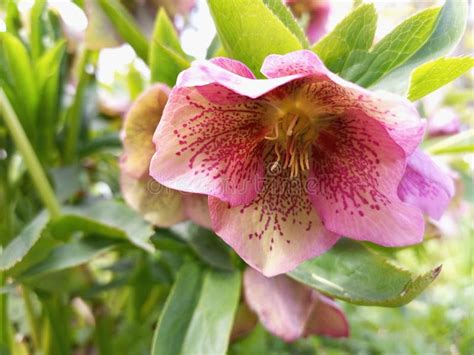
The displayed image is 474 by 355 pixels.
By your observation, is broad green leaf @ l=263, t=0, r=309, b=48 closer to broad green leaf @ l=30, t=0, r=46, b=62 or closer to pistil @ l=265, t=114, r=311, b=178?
pistil @ l=265, t=114, r=311, b=178

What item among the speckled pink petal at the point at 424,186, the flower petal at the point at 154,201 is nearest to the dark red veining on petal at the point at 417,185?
the speckled pink petal at the point at 424,186

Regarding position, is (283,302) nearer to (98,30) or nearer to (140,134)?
(140,134)

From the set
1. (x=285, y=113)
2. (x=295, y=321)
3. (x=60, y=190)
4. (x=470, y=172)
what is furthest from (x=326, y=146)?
(x=470, y=172)

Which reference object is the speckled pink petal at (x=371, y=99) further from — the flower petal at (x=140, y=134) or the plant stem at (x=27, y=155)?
the plant stem at (x=27, y=155)

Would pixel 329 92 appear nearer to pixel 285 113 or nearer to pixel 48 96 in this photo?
pixel 285 113

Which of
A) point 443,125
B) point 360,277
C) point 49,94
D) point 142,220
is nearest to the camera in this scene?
point 360,277

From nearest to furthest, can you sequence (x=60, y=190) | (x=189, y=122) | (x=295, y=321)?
(x=189, y=122) < (x=295, y=321) < (x=60, y=190)

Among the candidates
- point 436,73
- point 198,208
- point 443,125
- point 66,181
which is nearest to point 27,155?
point 66,181
